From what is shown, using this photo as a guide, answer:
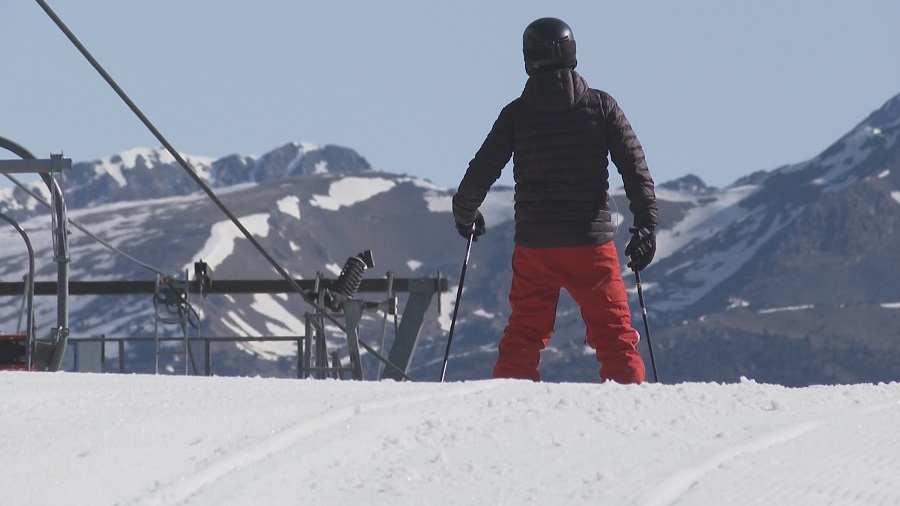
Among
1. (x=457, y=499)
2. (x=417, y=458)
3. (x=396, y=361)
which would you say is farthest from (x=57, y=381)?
(x=396, y=361)

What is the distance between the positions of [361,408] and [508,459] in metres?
0.89

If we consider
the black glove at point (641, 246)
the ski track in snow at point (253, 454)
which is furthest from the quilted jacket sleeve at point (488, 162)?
the ski track in snow at point (253, 454)

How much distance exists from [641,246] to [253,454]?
3.29m

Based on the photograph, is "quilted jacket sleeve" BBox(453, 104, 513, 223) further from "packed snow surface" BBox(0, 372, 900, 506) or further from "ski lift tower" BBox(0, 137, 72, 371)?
"ski lift tower" BBox(0, 137, 72, 371)

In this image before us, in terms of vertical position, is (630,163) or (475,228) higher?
(630,163)

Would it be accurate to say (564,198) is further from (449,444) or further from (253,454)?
(253,454)

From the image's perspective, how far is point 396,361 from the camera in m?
15.4

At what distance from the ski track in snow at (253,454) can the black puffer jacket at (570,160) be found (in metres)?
2.00

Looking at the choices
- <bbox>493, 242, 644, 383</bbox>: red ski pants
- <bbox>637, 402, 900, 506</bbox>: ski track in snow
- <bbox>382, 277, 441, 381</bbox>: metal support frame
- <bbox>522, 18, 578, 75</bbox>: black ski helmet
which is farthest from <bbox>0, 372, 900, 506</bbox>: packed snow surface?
<bbox>382, 277, 441, 381</bbox>: metal support frame

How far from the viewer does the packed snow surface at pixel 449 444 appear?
455 centimetres

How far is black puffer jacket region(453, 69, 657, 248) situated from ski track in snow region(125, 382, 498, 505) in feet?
6.55

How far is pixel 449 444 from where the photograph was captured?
512 centimetres

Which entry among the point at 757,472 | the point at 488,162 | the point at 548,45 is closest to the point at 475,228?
the point at 488,162

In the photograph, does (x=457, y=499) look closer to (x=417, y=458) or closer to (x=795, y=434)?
(x=417, y=458)
